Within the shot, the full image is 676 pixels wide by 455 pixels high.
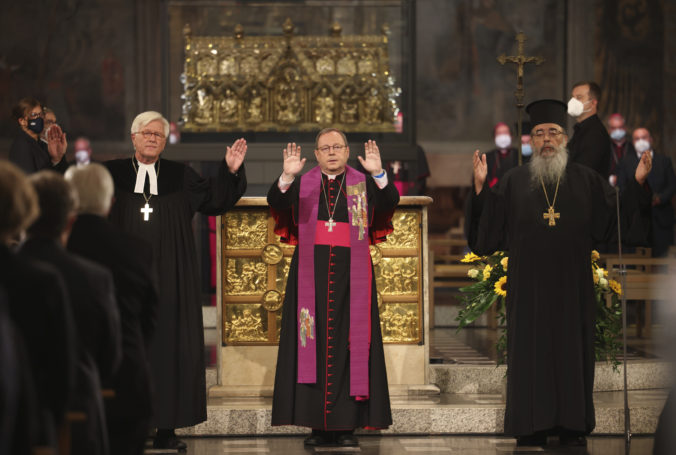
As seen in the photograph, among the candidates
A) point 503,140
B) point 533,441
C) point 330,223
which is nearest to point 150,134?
point 330,223

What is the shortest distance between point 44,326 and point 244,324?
14.4ft

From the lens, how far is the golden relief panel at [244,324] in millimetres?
7570

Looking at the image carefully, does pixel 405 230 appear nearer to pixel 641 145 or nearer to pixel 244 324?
pixel 244 324

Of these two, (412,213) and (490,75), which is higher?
(490,75)

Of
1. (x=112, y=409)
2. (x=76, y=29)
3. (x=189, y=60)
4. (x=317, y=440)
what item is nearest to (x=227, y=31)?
(x=189, y=60)

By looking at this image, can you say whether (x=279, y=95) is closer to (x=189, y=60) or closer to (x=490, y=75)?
(x=189, y=60)

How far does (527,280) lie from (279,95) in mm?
5502

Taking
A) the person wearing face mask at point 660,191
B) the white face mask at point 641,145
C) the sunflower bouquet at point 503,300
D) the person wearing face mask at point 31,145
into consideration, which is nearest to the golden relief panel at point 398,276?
the sunflower bouquet at point 503,300

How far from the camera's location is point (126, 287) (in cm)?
414

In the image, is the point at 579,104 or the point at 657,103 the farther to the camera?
the point at 657,103

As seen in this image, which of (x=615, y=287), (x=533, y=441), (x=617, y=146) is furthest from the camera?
(x=617, y=146)

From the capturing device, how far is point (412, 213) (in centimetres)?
761

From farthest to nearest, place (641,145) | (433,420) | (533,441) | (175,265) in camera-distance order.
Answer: (641,145) < (433,420) < (533,441) < (175,265)

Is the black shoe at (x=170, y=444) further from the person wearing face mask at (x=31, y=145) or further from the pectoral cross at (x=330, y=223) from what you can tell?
the person wearing face mask at (x=31, y=145)
